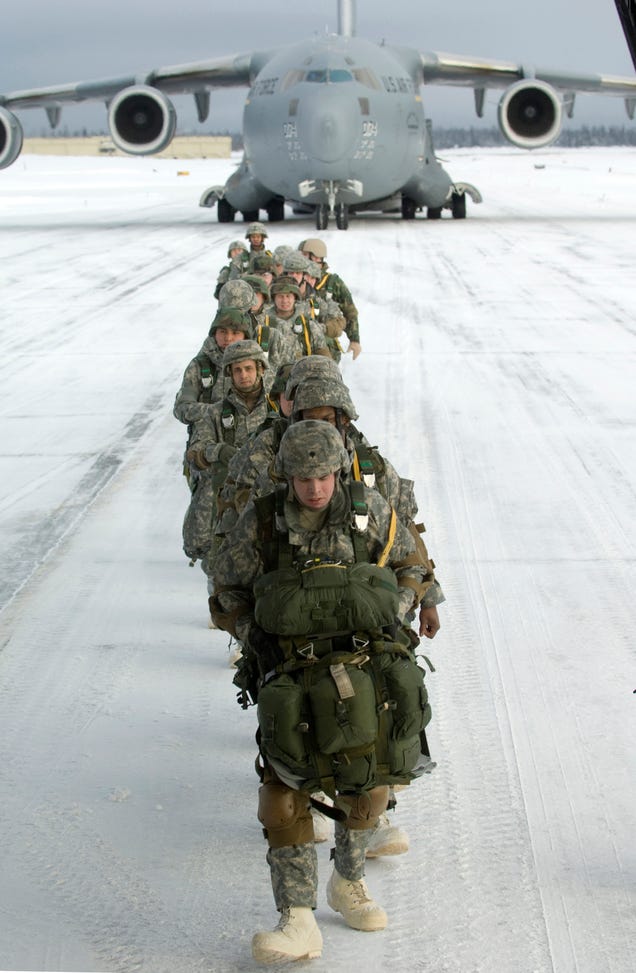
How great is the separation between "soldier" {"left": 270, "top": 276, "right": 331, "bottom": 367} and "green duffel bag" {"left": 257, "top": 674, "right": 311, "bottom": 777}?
12.9 ft

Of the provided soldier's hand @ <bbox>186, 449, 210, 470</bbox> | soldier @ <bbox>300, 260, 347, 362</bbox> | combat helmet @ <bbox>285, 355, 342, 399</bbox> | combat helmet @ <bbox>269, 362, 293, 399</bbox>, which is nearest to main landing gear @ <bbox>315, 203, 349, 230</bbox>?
soldier @ <bbox>300, 260, 347, 362</bbox>

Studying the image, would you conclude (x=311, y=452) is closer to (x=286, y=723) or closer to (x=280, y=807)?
(x=286, y=723)

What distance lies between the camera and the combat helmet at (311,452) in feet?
12.1

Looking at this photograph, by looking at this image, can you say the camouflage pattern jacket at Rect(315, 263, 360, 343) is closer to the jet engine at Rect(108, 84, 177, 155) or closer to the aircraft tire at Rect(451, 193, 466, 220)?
the jet engine at Rect(108, 84, 177, 155)

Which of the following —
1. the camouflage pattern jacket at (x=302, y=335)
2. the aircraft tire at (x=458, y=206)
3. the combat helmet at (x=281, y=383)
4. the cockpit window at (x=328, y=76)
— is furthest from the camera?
the aircraft tire at (x=458, y=206)

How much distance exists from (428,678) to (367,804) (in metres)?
2.06

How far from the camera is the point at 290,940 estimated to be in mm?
3613

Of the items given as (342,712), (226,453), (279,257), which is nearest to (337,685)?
(342,712)

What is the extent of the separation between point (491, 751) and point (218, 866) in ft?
4.22

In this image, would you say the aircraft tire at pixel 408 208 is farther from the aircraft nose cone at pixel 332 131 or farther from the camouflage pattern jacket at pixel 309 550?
the camouflage pattern jacket at pixel 309 550

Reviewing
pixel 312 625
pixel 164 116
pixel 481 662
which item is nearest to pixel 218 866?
pixel 312 625

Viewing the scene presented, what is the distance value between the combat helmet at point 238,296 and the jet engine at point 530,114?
23375mm

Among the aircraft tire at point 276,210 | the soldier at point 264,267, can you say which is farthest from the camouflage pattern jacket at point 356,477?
the aircraft tire at point 276,210

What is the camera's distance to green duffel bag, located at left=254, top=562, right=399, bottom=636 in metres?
3.52
